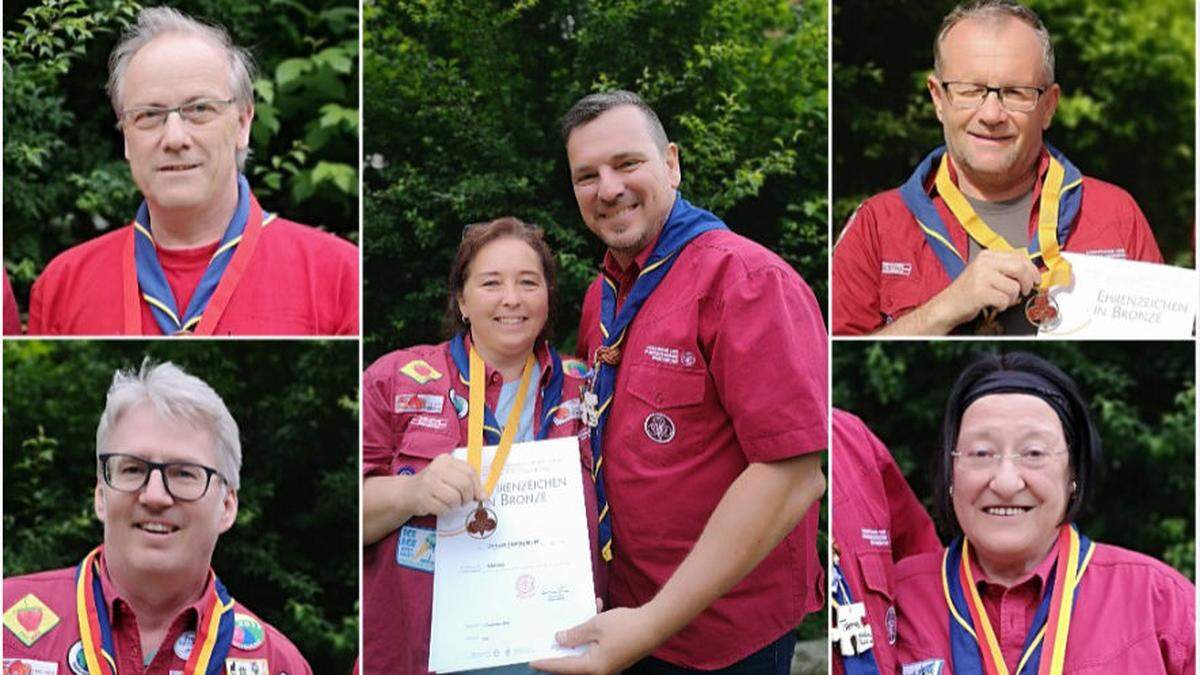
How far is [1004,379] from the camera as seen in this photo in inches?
147

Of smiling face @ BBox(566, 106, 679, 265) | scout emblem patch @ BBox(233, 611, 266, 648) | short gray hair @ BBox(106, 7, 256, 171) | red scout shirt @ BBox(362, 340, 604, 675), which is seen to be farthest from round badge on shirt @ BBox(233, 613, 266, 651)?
smiling face @ BBox(566, 106, 679, 265)

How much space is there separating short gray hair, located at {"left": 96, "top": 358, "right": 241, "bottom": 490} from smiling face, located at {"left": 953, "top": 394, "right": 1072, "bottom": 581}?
1.81 metres

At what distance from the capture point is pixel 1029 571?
3.66 metres

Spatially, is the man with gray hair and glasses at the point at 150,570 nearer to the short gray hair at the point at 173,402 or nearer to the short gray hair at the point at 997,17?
the short gray hair at the point at 173,402

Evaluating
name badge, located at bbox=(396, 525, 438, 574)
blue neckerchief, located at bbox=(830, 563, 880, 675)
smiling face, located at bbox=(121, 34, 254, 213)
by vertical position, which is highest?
smiling face, located at bbox=(121, 34, 254, 213)

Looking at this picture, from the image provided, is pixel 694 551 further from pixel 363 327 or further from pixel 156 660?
pixel 156 660

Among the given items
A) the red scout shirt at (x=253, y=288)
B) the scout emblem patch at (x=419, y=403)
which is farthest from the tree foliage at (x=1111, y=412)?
the red scout shirt at (x=253, y=288)

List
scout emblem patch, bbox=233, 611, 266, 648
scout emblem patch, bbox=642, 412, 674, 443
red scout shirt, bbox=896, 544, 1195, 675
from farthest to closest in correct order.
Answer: scout emblem patch, bbox=233, 611, 266, 648 → red scout shirt, bbox=896, 544, 1195, 675 → scout emblem patch, bbox=642, 412, 674, 443

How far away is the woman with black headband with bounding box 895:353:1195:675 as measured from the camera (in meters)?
3.60

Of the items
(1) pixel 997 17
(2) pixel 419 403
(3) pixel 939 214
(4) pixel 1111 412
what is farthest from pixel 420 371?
(4) pixel 1111 412

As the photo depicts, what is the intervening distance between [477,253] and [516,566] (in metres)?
0.76

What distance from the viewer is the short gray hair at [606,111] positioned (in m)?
3.58

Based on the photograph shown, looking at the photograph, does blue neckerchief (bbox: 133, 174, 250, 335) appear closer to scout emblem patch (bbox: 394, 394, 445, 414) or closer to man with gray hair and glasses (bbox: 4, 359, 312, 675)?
man with gray hair and glasses (bbox: 4, 359, 312, 675)

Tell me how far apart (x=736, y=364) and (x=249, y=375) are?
52.2 inches
